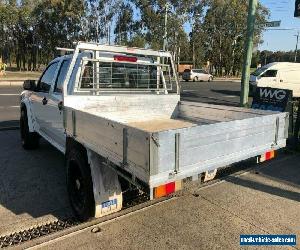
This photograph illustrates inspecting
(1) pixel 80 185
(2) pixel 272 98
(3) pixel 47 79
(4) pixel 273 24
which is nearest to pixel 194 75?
(4) pixel 273 24

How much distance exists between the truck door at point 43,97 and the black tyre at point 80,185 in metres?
1.70

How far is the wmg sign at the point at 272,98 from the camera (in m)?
7.22

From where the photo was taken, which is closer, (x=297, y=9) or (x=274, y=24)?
(x=297, y=9)

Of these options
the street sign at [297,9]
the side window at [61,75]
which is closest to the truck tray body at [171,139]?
the side window at [61,75]

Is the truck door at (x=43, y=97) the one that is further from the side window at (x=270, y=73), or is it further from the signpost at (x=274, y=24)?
the side window at (x=270, y=73)

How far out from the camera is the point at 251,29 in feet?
31.5

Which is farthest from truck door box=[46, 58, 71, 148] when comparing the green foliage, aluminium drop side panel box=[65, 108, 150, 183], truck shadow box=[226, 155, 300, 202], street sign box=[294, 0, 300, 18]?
the green foliage

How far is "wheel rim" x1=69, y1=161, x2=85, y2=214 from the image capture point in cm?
412

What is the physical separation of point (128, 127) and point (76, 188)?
1628 mm

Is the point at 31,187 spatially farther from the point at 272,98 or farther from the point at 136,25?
the point at 136,25

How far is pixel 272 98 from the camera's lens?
24.8ft

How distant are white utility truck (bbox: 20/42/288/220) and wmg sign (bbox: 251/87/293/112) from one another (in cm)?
258

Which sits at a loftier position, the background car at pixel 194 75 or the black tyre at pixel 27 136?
the background car at pixel 194 75

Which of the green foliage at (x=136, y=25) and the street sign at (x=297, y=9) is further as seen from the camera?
the green foliage at (x=136, y=25)
